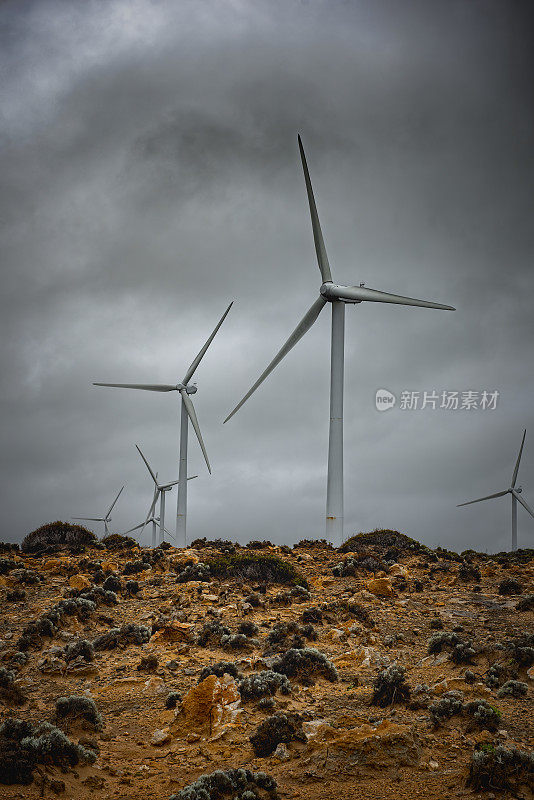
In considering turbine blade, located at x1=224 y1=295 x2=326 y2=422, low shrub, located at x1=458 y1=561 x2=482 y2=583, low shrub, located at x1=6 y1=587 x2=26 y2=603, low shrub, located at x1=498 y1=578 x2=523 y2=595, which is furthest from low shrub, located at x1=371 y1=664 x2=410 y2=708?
turbine blade, located at x1=224 y1=295 x2=326 y2=422

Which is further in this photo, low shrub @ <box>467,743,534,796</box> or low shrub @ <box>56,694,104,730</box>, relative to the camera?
low shrub @ <box>56,694,104,730</box>

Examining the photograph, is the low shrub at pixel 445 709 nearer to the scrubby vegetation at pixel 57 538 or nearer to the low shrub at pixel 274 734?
the low shrub at pixel 274 734

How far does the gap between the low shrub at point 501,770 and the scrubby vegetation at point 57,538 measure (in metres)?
28.3

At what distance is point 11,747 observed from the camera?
1027cm

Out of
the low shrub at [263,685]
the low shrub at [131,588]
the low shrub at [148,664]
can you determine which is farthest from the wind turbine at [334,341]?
the low shrub at [263,685]

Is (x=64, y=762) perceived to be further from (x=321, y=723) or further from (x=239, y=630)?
(x=239, y=630)

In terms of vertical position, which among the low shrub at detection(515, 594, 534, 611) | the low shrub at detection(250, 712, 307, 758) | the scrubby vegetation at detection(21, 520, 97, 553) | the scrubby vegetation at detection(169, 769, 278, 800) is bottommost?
the scrubby vegetation at detection(169, 769, 278, 800)

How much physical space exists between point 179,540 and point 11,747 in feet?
153

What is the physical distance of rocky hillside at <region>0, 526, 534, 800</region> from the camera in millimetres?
10000

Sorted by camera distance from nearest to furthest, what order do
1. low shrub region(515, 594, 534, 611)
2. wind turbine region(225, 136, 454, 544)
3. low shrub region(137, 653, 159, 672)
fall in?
low shrub region(137, 653, 159, 672)
low shrub region(515, 594, 534, 611)
wind turbine region(225, 136, 454, 544)

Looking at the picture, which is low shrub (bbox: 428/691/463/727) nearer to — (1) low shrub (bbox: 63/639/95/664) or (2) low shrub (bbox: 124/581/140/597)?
(1) low shrub (bbox: 63/639/95/664)

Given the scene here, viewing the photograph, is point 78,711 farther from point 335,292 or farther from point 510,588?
point 335,292

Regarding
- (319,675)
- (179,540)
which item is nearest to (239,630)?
(319,675)

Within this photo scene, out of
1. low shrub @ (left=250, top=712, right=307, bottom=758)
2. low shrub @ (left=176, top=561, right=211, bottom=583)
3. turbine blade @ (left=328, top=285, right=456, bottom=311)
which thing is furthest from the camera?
turbine blade @ (left=328, top=285, right=456, bottom=311)
